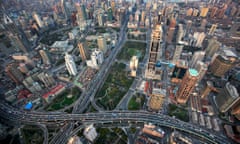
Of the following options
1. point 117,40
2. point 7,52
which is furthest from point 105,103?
point 7,52

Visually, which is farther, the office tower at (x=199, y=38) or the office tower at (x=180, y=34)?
the office tower at (x=180, y=34)

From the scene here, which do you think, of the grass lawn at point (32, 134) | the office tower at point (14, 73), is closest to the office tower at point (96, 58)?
the office tower at point (14, 73)

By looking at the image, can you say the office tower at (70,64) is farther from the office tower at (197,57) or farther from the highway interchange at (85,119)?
the office tower at (197,57)

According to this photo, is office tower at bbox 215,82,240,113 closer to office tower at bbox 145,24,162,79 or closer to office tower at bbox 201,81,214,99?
office tower at bbox 201,81,214,99

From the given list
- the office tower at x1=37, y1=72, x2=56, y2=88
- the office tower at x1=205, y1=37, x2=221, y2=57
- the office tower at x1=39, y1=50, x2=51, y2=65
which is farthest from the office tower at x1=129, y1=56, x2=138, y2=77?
the office tower at x1=39, y1=50, x2=51, y2=65

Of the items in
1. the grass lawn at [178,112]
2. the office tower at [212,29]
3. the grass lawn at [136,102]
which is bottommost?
the grass lawn at [178,112]

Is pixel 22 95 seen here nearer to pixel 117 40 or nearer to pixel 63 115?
pixel 63 115
